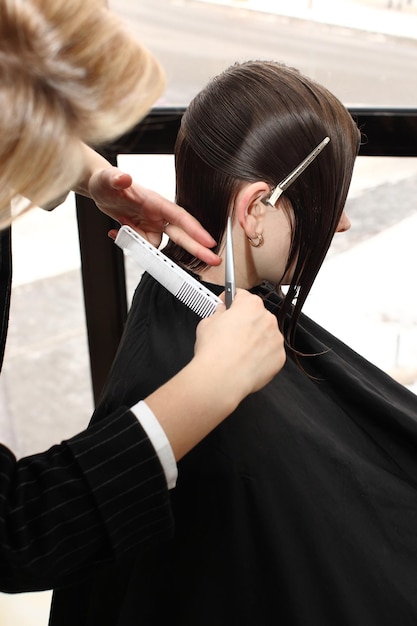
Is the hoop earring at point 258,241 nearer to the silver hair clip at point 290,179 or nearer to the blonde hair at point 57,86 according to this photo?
the silver hair clip at point 290,179

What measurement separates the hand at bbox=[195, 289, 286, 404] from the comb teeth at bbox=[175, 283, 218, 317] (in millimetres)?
92

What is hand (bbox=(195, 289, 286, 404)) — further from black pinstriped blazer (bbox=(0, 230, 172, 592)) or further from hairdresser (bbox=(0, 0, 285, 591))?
black pinstriped blazer (bbox=(0, 230, 172, 592))

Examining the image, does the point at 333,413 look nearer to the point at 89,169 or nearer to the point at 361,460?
the point at 361,460

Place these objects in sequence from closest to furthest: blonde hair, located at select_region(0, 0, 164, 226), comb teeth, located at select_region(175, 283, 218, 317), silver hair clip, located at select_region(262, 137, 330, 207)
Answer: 1. blonde hair, located at select_region(0, 0, 164, 226)
2. comb teeth, located at select_region(175, 283, 218, 317)
3. silver hair clip, located at select_region(262, 137, 330, 207)

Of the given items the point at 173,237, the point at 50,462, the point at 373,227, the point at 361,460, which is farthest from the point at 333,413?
the point at 373,227

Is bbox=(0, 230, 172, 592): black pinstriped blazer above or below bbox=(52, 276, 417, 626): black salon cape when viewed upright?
above

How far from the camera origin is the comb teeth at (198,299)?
0.96 meters

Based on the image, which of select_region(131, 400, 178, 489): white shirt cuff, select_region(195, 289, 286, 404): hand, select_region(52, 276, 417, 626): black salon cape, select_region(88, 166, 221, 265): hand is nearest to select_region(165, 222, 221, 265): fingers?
select_region(88, 166, 221, 265): hand

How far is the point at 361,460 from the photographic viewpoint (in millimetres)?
1162

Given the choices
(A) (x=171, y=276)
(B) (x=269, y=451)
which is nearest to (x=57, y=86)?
(A) (x=171, y=276)

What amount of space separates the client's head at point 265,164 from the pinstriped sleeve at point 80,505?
1.54 ft

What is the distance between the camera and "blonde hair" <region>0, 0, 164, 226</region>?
74 cm

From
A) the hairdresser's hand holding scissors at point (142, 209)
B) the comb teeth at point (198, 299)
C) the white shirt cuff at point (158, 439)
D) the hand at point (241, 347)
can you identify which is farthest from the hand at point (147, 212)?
the white shirt cuff at point (158, 439)

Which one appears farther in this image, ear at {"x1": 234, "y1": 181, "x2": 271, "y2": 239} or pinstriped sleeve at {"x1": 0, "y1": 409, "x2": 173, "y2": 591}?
ear at {"x1": 234, "y1": 181, "x2": 271, "y2": 239}
